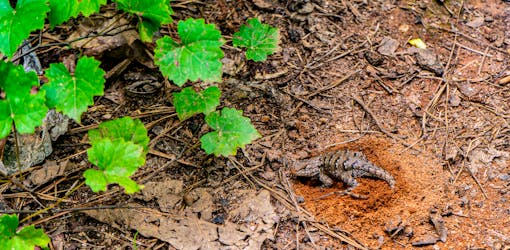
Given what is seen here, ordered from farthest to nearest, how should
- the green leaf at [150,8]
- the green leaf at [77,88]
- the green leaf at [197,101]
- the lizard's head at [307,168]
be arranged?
the lizard's head at [307,168] < the green leaf at [197,101] < the green leaf at [150,8] < the green leaf at [77,88]

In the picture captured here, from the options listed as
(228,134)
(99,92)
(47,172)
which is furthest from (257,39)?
(47,172)

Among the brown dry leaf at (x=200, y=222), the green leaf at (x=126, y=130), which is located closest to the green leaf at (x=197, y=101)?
the green leaf at (x=126, y=130)

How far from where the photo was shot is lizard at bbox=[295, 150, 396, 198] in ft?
11.7

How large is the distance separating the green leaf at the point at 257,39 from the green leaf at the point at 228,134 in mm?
540

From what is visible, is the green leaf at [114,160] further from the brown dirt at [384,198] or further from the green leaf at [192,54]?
the brown dirt at [384,198]

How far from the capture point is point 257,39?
11.8ft

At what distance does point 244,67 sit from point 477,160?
1.92 metres

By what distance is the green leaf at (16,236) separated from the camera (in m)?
2.71

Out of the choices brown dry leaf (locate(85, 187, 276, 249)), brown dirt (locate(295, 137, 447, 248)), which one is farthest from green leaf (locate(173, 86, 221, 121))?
brown dirt (locate(295, 137, 447, 248))

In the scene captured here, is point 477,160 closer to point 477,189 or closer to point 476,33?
point 477,189

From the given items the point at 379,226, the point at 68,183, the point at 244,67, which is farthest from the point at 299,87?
the point at 68,183

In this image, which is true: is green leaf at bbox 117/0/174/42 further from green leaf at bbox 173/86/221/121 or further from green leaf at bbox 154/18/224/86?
green leaf at bbox 173/86/221/121

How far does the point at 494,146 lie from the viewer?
11.8ft

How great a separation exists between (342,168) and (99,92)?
184 centimetres
